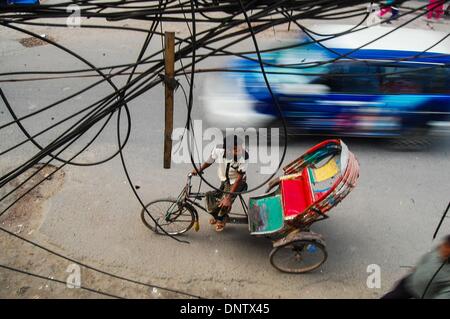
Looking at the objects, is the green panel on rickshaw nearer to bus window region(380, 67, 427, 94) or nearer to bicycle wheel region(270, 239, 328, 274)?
bicycle wheel region(270, 239, 328, 274)

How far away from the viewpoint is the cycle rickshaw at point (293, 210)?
426 cm

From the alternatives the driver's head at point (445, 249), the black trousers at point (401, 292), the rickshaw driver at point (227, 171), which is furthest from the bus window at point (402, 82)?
the black trousers at point (401, 292)

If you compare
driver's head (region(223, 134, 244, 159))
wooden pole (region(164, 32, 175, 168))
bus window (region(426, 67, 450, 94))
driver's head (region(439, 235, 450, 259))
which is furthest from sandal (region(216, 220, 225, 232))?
bus window (region(426, 67, 450, 94))

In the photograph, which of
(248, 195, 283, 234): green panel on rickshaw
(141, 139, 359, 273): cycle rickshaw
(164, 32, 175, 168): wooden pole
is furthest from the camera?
(248, 195, 283, 234): green panel on rickshaw

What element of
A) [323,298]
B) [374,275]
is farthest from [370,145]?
[323,298]

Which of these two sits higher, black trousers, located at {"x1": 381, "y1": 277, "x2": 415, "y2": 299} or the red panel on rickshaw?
the red panel on rickshaw

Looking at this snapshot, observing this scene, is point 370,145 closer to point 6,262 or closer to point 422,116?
point 422,116

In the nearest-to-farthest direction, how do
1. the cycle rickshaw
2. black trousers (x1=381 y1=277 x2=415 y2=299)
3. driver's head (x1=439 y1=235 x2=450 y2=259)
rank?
driver's head (x1=439 y1=235 x2=450 y2=259) → black trousers (x1=381 y1=277 x2=415 y2=299) → the cycle rickshaw

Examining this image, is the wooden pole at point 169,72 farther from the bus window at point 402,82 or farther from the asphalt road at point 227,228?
the bus window at point 402,82

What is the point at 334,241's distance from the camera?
5086 mm

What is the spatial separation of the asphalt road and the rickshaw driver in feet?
1.98

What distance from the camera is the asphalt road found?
465 cm

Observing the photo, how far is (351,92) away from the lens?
19.4ft

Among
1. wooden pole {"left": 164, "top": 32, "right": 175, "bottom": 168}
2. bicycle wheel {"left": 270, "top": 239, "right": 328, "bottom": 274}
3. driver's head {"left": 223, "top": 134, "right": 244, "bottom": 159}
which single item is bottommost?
bicycle wheel {"left": 270, "top": 239, "right": 328, "bottom": 274}
